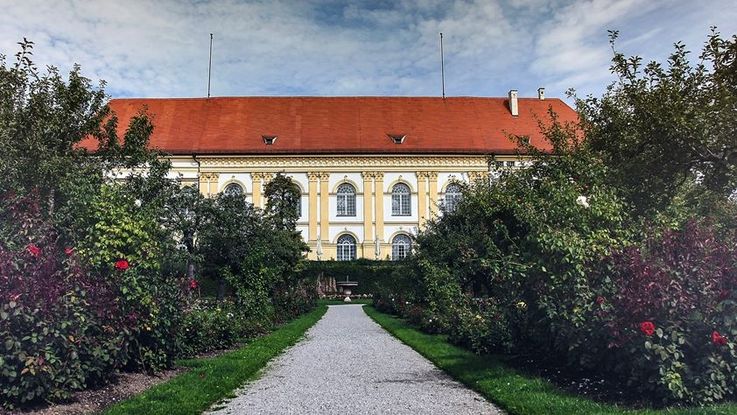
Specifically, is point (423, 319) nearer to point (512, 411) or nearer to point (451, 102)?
point (512, 411)

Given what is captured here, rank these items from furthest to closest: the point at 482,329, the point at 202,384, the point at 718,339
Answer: the point at 482,329 < the point at 202,384 < the point at 718,339

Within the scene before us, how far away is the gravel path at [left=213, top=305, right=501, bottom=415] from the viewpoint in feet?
21.6

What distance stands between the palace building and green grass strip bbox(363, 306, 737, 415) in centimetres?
→ 3500

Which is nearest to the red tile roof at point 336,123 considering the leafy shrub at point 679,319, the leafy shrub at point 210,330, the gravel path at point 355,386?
the leafy shrub at point 210,330

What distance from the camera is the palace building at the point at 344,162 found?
149 feet

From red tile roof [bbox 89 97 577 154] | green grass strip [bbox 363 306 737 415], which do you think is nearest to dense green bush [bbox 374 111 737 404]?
green grass strip [bbox 363 306 737 415]

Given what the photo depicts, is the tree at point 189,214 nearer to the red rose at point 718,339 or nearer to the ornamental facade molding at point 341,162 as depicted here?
the red rose at point 718,339

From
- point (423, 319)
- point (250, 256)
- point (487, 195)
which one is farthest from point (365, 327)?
point (487, 195)

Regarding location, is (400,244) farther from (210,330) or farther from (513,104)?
(210,330)

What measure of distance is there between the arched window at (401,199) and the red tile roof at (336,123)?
9.55 feet

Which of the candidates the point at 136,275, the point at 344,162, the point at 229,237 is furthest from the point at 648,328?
the point at 344,162

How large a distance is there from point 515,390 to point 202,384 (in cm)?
375

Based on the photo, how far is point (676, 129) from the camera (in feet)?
30.0

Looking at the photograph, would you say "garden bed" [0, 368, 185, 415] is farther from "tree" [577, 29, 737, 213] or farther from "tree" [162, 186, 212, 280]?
"tree" [162, 186, 212, 280]
